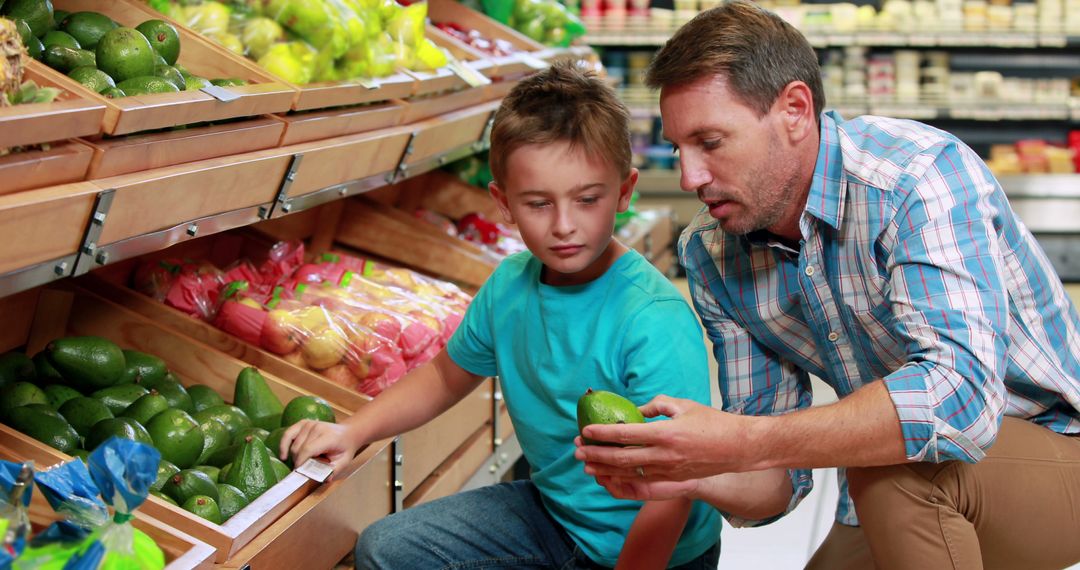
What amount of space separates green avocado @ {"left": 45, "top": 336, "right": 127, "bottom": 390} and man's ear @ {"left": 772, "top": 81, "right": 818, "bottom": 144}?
124 centimetres

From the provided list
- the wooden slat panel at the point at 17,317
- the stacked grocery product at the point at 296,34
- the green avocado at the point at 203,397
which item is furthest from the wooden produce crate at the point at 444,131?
the wooden slat panel at the point at 17,317

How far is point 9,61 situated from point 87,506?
1.98 ft

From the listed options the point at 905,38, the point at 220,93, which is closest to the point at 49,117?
the point at 220,93

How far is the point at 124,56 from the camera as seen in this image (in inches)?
76.0

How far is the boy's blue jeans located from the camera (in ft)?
6.48

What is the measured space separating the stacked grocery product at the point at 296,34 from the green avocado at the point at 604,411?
42.3 inches

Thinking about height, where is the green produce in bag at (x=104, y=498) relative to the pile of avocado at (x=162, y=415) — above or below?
above

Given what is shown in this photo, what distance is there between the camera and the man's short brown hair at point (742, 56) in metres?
1.79

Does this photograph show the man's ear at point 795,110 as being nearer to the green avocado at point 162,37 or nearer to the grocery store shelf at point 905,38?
the green avocado at point 162,37

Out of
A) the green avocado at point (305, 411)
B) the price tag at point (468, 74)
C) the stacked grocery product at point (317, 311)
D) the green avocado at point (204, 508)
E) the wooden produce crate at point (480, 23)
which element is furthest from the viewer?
the wooden produce crate at point (480, 23)

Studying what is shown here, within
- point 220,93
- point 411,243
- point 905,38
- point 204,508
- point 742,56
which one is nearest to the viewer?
point 204,508

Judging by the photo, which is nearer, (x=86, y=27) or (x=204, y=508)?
(x=204, y=508)

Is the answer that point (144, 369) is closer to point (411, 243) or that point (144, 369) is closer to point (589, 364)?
point (589, 364)

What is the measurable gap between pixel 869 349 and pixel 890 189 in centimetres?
32
